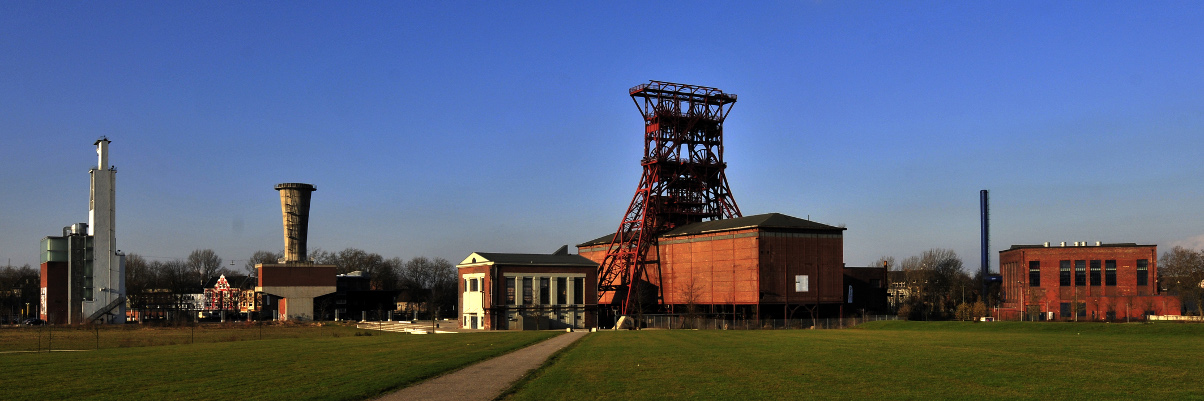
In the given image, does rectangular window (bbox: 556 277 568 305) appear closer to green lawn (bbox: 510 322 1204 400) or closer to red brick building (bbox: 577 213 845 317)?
red brick building (bbox: 577 213 845 317)

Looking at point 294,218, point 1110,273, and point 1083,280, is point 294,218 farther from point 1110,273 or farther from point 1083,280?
point 1110,273

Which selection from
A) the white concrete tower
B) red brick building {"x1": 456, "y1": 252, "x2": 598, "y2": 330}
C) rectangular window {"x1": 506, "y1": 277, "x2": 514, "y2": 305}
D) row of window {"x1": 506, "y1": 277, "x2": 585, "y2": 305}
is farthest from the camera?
the white concrete tower

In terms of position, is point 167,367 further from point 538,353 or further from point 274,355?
point 538,353

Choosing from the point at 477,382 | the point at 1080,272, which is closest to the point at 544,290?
the point at 477,382

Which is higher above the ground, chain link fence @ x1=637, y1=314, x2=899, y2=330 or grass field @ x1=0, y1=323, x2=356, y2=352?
grass field @ x1=0, y1=323, x2=356, y2=352

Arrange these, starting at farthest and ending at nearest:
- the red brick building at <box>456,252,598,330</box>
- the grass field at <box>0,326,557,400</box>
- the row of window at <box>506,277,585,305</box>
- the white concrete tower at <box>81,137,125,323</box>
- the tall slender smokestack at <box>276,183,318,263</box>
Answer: the tall slender smokestack at <box>276,183,318,263</box> → the white concrete tower at <box>81,137,125,323</box> → the row of window at <box>506,277,585,305</box> → the red brick building at <box>456,252,598,330</box> → the grass field at <box>0,326,557,400</box>

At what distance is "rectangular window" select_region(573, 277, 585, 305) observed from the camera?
93.7m

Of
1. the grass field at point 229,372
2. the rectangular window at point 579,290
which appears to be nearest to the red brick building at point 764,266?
Answer: the rectangular window at point 579,290

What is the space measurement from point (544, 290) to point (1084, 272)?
68.0 meters

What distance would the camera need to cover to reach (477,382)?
27.6 metres

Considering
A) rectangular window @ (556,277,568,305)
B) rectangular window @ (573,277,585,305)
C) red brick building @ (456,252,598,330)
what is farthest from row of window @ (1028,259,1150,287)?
rectangular window @ (556,277,568,305)

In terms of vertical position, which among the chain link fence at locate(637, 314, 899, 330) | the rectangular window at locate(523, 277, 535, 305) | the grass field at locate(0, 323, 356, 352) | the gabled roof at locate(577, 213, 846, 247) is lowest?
the chain link fence at locate(637, 314, 899, 330)

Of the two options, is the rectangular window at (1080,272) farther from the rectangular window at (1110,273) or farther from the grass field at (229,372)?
the grass field at (229,372)

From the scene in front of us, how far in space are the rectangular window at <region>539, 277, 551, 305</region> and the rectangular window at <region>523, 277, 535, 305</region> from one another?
34.5 inches
